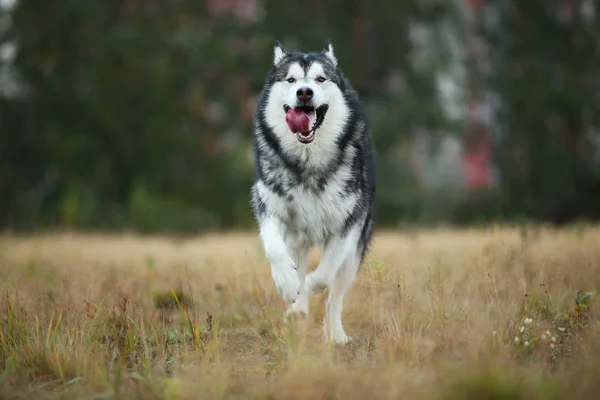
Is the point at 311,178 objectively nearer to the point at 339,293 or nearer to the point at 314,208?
the point at 314,208

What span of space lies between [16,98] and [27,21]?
5.51 feet

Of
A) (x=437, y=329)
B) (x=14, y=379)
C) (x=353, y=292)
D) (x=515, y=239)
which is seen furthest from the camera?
(x=515, y=239)

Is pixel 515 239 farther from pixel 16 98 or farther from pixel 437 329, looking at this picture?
pixel 16 98

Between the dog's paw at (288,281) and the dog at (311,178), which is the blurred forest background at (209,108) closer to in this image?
the dog at (311,178)

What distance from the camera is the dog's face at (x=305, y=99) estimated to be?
14.2 feet

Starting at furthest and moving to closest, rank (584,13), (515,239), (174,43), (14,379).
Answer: (584,13) → (174,43) → (515,239) → (14,379)

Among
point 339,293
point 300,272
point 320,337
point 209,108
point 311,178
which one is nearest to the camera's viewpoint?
point 320,337

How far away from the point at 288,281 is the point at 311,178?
31.4 inches

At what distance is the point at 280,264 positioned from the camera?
Result: 400cm

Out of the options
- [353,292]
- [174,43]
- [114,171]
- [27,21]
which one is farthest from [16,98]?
[353,292]

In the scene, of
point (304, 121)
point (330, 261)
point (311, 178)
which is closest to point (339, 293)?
point (330, 261)

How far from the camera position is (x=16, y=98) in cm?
1338

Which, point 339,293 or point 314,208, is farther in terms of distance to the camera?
point 339,293

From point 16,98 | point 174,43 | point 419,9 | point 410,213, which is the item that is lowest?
point 410,213
